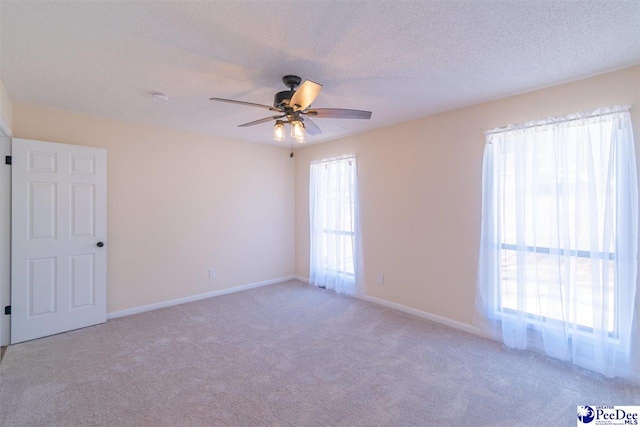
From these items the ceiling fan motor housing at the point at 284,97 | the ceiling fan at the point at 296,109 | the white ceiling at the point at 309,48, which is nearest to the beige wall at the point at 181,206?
the white ceiling at the point at 309,48

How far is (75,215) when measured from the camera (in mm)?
3320

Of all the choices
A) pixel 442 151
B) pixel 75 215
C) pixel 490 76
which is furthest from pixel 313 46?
pixel 75 215

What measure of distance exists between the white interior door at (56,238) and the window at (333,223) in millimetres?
2966

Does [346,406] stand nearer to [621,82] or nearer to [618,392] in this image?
[618,392]

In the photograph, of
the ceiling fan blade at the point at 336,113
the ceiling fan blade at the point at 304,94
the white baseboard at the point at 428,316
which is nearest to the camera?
the ceiling fan blade at the point at 304,94

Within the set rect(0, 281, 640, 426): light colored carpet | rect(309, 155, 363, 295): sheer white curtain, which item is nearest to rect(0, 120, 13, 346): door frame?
rect(0, 281, 640, 426): light colored carpet

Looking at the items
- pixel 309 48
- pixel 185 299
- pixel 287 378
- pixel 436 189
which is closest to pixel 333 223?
pixel 436 189

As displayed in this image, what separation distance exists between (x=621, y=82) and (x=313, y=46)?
256cm

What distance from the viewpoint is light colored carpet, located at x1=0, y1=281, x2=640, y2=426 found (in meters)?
1.96

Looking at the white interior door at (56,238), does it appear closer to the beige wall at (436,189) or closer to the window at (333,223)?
the window at (333,223)

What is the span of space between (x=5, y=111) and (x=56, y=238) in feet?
4.38

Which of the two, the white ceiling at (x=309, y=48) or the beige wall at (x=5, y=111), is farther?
the beige wall at (x=5, y=111)

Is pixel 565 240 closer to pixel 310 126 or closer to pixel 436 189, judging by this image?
pixel 436 189

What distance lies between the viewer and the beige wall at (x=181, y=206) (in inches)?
143
